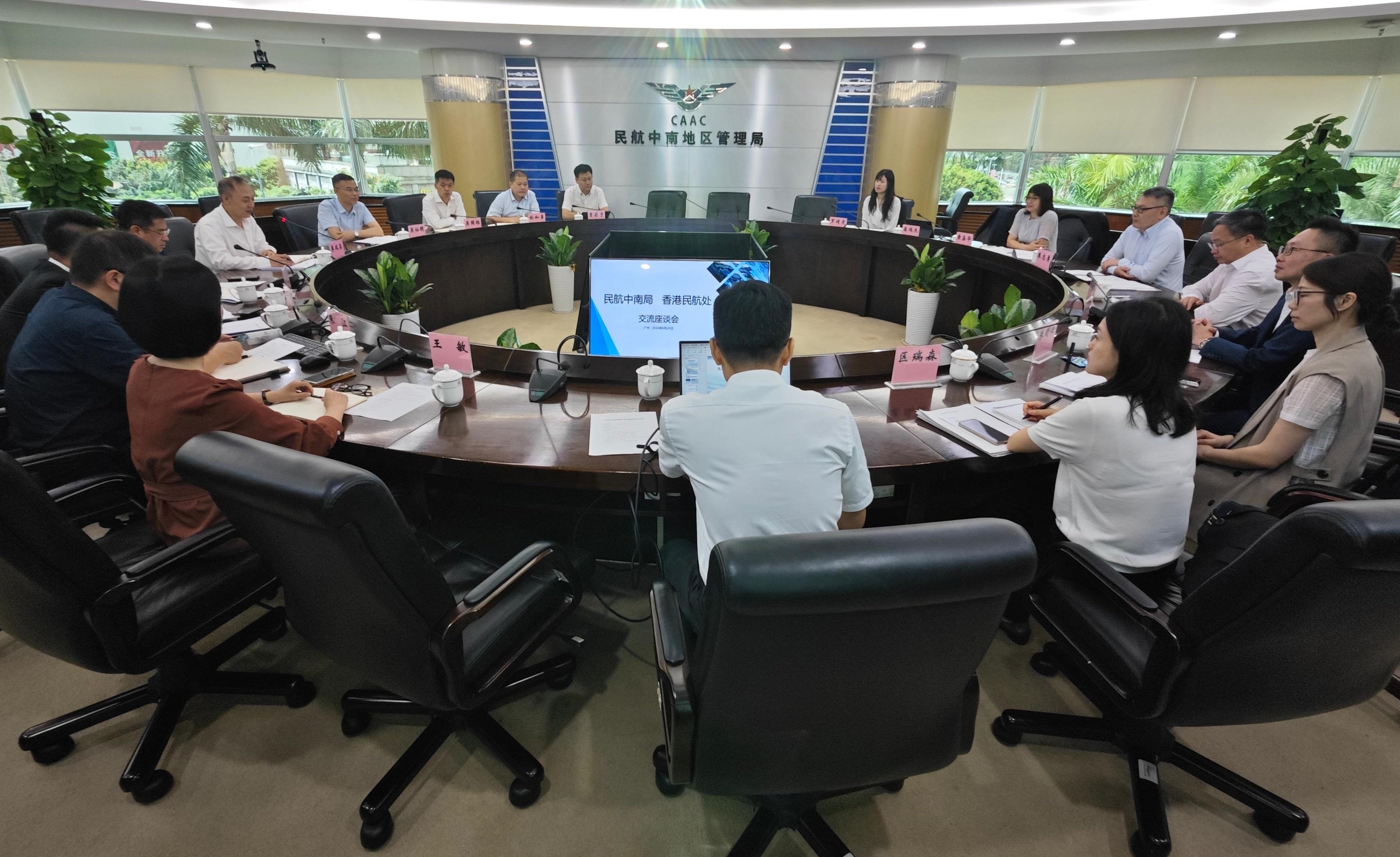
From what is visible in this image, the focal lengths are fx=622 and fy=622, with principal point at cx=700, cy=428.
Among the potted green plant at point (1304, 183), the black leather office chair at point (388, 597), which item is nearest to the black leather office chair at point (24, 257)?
the black leather office chair at point (388, 597)

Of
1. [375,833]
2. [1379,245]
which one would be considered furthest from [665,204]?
[375,833]

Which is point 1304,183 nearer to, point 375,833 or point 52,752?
point 375,833

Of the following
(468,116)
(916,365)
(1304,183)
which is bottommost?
(916,365)

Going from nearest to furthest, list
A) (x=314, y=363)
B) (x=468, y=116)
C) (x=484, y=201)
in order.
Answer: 1. (x=314, y=363)
2. (x=484, y=201)
3. (x=468, y=116)

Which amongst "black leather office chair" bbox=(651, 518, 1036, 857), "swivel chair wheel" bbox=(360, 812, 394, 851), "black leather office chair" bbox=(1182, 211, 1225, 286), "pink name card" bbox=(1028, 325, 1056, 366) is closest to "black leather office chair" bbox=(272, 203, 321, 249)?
"swivel chair wheel" bbox=(360, 812, 394, 851)

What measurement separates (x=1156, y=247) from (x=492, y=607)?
421 centimetres

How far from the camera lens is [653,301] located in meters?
2.52

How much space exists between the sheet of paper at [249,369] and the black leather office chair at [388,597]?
108 cm

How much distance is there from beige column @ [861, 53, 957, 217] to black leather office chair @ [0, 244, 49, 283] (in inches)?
269

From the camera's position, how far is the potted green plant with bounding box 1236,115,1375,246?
407 centimetres

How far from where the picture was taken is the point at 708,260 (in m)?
2.48

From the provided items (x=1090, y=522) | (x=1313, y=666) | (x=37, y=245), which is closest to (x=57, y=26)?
(x=37, y=245)

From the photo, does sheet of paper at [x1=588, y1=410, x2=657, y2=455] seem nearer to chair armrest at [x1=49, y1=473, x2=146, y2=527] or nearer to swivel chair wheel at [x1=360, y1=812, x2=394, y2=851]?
swivel chair wheel at [x1=360, y1=812, x2=394, y2=851]

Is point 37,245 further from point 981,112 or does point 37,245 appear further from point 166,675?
point 981,112
